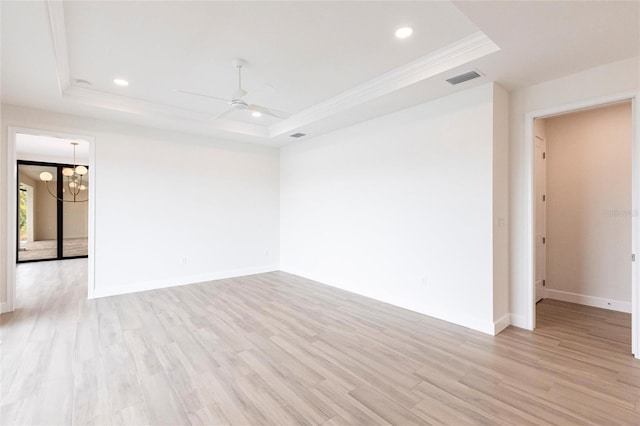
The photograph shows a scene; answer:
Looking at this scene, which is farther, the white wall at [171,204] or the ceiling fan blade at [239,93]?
the white wall at [171,204]

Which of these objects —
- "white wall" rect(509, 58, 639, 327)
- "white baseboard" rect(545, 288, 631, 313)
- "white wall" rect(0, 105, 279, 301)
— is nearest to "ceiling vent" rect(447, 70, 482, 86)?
"white wall" rect(509, 58, 639, 327)

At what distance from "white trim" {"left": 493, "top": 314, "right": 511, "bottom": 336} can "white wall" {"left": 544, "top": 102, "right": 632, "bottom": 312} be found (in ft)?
5.61

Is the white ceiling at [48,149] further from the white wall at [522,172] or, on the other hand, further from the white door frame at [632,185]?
the white door frame at [632,185]

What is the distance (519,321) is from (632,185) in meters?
1.78

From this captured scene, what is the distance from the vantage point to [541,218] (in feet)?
14.4

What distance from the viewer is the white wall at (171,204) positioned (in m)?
4.66

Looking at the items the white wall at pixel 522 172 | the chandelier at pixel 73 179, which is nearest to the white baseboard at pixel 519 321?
the white wall at pixel 522 172

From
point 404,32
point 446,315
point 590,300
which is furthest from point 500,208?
point 590,300

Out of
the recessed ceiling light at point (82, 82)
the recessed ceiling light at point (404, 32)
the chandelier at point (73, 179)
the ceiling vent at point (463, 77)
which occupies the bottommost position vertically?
the chandelier at point (73, 179)

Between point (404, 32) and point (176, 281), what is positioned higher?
point (404, 32)

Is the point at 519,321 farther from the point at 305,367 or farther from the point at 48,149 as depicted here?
the point at 48,149

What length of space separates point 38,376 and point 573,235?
646cm

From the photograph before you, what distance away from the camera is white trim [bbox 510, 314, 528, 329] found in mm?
3402

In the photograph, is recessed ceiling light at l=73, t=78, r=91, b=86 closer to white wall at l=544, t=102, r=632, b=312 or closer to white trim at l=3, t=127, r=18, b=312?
white trim at l=3, t=127, r=18, b=312
